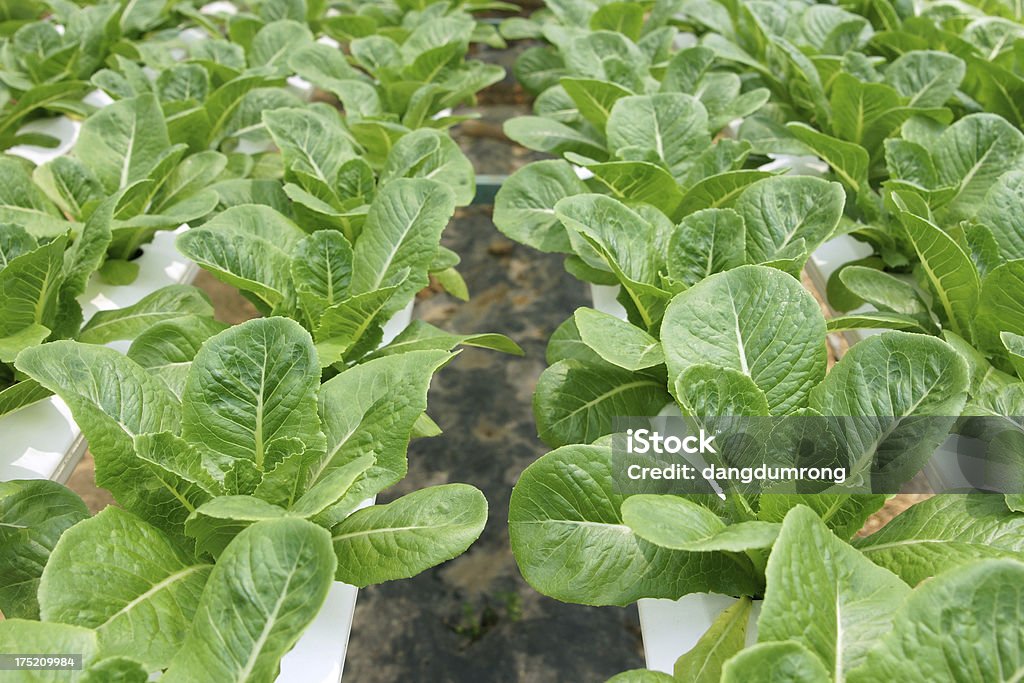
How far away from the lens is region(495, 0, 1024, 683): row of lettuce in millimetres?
795

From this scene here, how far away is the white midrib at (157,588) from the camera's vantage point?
34.2 inches

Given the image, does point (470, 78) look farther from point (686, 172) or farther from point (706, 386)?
point (706, 386)

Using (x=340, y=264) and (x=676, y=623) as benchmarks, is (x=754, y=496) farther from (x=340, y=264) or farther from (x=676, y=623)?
(x=340, y=264)

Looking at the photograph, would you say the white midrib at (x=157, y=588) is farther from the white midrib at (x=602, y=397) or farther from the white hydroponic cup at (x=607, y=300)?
the white hydroponic cup at (x=607, y=300)

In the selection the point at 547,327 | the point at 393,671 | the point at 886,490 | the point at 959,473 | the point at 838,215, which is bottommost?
the point at 393,671

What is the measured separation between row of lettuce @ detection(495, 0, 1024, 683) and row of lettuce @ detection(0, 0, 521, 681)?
190 millimetres

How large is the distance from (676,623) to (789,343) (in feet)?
1.24

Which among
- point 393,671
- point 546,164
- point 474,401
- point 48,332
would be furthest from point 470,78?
point 393,671

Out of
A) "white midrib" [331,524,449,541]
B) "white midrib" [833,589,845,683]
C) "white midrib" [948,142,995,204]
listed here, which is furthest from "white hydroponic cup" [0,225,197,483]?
"white midrib" [948,142,995,204]

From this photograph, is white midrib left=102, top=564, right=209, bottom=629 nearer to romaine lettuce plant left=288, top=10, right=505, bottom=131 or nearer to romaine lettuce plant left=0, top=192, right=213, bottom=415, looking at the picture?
romaine lettuce plant left=0, top=192, right=213, bottom=415

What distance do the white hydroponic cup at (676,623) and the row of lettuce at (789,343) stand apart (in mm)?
31

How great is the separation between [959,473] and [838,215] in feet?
1.35

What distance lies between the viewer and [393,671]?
1601mm
